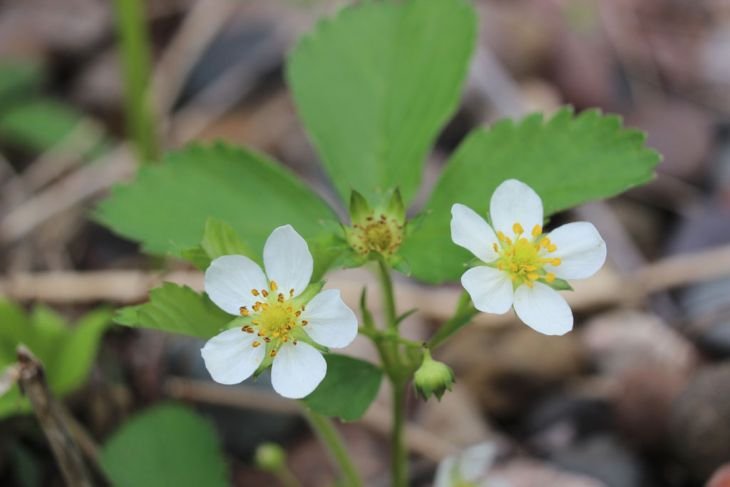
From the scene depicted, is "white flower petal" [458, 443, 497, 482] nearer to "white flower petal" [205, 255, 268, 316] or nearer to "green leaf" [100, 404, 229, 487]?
"green leaf" [100, 404, 229, 487]

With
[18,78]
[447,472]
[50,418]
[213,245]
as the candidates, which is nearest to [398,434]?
[447,472]

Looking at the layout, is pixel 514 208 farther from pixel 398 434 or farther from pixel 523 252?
pixel 398 434

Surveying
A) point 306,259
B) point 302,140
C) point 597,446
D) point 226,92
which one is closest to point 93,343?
point 306,259

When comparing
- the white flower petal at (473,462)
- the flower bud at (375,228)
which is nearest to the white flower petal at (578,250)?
the flower bud at (375,228)

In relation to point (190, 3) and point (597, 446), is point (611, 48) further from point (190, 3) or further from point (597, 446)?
point (597, 446)

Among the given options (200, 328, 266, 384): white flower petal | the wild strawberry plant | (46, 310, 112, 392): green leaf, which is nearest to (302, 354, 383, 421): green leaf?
the wild strawberry plant

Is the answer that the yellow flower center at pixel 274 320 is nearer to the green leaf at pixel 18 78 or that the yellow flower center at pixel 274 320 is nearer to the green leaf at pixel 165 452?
the green leaf at pixel 165 452
